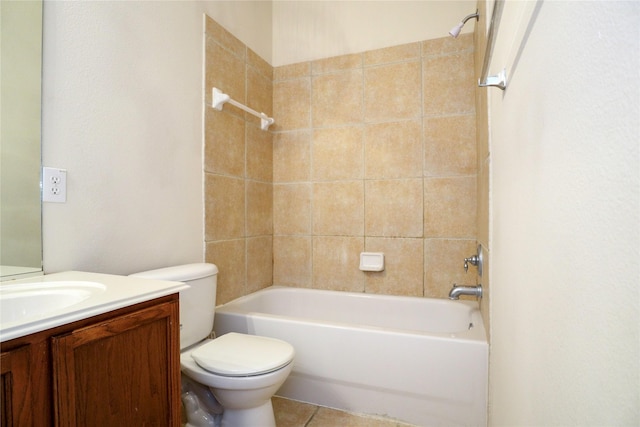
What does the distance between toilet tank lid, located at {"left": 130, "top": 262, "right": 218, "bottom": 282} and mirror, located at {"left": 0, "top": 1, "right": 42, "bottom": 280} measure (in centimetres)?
37

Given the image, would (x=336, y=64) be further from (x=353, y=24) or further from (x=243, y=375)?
(x=243, y=375)

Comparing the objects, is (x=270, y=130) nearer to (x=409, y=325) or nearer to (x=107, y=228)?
(x=107, y=228)

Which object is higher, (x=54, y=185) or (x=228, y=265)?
(x=54, y=185)

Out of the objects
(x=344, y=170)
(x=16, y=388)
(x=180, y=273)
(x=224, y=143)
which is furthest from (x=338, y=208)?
(x=16, y=388)

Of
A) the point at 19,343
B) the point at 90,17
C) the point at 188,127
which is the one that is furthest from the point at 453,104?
the point at 19,343

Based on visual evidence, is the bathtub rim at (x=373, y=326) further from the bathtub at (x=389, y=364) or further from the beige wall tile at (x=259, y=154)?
the beige wall tile at (x=259, y=154)

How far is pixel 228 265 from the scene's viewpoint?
2.03 metres

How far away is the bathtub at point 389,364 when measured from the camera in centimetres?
142

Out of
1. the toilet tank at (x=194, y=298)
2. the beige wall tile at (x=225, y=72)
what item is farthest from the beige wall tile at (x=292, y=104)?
the toilet tank at (x=194, y=298)

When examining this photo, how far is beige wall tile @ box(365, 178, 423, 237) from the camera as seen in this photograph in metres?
2.17

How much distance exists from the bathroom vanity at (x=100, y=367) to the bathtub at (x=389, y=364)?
0.80 m

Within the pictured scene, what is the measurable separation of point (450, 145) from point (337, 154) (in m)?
0.77

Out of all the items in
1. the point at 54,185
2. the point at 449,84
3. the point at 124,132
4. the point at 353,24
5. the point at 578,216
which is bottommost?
the point at 578,216

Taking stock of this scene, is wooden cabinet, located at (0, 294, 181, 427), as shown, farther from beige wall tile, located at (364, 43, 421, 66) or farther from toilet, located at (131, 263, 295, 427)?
beige wall tile, located at (364, 43, 421, 66)
